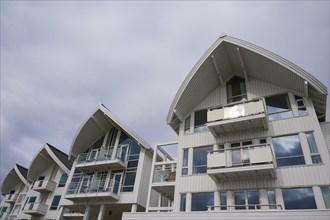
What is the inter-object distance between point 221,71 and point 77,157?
651 inches

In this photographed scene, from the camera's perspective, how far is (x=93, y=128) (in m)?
24.0

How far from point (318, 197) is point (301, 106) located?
17.9ft

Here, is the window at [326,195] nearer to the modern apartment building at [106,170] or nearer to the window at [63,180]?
the modern apartment building at [106,170]

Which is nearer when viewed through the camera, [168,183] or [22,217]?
[168,183]


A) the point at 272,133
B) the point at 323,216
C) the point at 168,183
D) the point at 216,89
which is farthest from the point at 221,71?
the point at 323,216

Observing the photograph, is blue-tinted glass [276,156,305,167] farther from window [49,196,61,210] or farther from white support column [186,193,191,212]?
window [49,196,61,210]

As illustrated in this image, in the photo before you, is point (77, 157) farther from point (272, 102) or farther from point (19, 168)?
point (272, 102)

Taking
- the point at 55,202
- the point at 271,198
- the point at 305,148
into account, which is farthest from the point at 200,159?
the point at 55,202

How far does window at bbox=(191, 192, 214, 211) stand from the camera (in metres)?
14.1

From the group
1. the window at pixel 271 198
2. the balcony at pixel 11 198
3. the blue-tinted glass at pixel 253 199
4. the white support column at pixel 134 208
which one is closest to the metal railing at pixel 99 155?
the white support column at pixel 134 208

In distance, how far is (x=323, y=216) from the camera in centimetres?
899

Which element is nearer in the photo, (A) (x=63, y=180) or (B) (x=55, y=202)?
(B) (x=55, y=202)

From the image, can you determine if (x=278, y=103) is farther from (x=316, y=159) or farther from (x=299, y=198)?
(x=299, y=198)

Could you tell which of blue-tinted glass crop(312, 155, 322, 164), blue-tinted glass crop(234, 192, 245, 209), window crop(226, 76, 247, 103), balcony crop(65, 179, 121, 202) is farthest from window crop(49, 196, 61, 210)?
blue-tinted glass crop(312, 155, 322, 164)
